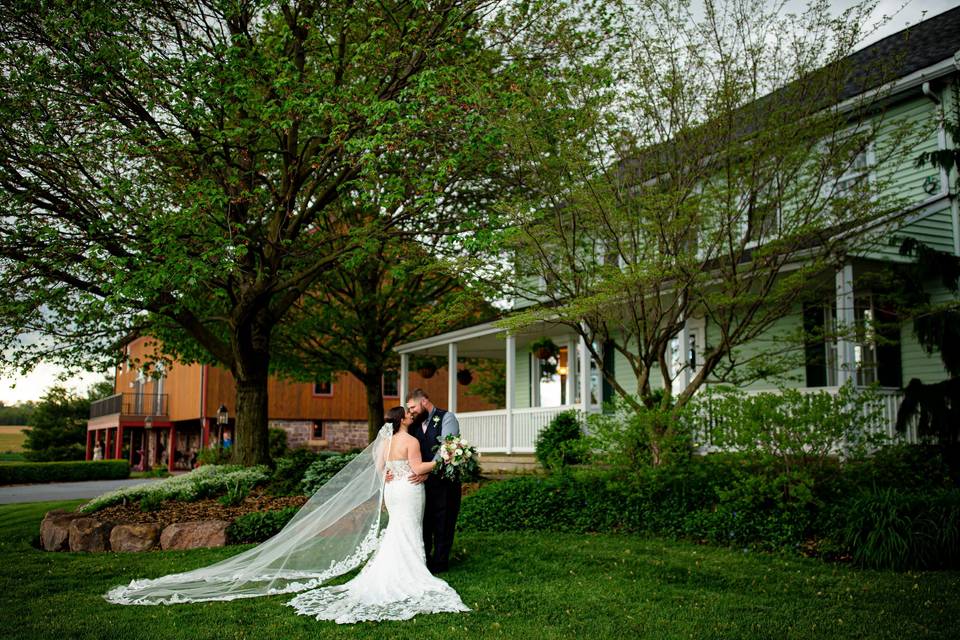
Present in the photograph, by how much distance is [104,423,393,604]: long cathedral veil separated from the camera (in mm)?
8227

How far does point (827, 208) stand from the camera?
1195 centimetres

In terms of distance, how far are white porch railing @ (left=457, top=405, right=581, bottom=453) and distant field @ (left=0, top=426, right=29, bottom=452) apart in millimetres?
68516

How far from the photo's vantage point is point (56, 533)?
13.0m

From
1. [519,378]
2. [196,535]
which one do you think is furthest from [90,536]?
[519,378]

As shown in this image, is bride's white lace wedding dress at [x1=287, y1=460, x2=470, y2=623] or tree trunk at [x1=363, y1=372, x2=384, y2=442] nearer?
bride's white lace wedding dress at [x1=287, y1=460, x2=470, y2=623]

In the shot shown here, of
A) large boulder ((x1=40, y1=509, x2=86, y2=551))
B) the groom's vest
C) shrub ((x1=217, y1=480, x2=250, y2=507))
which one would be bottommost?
large boulder ((x1=40, y1=509, x2=86, y2=551))

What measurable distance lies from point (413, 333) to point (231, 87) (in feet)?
39.2

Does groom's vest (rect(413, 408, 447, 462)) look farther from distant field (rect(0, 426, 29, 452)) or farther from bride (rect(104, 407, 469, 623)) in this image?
distant field (rect(0, 426, 29, 452))

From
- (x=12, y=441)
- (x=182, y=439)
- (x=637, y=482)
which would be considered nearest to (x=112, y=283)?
(x=637, y=482)

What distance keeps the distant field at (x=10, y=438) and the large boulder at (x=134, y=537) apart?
238 ft

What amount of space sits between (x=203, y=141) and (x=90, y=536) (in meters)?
6.96

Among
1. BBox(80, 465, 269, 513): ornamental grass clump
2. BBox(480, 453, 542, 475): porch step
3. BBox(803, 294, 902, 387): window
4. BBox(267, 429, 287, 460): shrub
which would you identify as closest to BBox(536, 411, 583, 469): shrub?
BBox(480, 453, 542, 475): porch step

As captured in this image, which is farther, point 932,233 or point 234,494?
point 932,233

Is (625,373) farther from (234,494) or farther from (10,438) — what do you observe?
(10,438)
